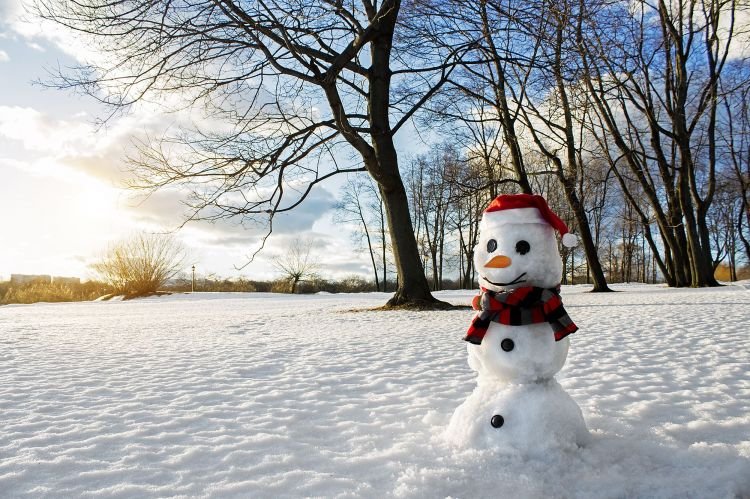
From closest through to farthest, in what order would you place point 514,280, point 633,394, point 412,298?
point 514,280
point 633,394
point 412,298

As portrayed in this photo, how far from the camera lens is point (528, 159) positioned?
22.3 metres

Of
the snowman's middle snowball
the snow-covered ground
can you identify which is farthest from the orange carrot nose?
the snow-covered ground

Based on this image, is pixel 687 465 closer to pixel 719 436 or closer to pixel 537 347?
pixel 719 436

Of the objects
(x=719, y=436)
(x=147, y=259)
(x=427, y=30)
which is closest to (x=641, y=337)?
(x=719, y=436)

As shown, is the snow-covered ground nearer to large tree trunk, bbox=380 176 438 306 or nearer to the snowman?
the snowman

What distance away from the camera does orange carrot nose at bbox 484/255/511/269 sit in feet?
7.38

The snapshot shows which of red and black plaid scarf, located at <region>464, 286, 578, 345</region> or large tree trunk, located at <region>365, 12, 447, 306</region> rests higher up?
large tree trunk, located at <region>365, 12, 447, 306</region>

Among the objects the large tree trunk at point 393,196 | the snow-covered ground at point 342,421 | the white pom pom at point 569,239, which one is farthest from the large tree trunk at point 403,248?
the white pom pom at point 569,239

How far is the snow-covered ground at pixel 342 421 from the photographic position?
6.40ft

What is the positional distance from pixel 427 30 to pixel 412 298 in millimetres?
5919

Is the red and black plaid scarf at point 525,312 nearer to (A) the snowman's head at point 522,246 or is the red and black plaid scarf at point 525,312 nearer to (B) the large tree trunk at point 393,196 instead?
(A) the snowman's head at point 522,246

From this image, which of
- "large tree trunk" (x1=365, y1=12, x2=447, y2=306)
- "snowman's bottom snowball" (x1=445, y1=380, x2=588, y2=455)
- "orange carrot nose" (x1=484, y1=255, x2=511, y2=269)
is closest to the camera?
"snowman's bottom snowball" (x1=445, y1=380, x2=588, y2=455)

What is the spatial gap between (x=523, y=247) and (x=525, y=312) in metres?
0.32

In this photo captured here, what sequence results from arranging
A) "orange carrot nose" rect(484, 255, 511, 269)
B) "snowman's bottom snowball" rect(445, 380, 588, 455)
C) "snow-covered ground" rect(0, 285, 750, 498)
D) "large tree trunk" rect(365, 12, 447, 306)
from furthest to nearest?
"large tree trunk" rect(365, 12, 447, 306), "orange carrot nose" rect(484, 255, 511, 269), "snowman's bottom snowball" rect(445, 380, 588, 455), "snow-covered ground" rect(0, 285, 750, 498)
